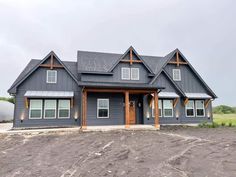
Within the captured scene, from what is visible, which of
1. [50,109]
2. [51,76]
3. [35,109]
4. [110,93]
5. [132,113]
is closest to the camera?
[35,109]

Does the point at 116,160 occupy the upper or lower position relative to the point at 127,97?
lower

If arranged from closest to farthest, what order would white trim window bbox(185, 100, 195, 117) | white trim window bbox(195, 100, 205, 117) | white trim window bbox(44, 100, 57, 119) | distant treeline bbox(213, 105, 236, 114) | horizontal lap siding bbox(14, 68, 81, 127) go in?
horizontal lap siding bbox(14, 68, 81, 127) → white trim window bbox(44, 100, 57, 119) → white trim window bbox(185, 100, 195, 117) → white trim window bbox(195, 100, 205, 117) → distant treeline bbox(213, 105, 236, 114)

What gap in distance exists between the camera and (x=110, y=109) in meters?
15.2

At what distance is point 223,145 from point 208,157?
2.54 m

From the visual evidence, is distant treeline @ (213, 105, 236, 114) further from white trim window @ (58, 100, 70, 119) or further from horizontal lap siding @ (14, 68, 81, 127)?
white trim window @ (58, 100, 70, 119)

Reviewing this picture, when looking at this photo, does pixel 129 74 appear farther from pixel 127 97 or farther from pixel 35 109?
pixel 35 109

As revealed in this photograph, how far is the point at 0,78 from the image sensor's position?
43.0m

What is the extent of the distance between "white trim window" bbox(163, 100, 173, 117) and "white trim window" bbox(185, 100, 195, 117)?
67.7 inches

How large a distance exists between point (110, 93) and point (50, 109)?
5.39 metres

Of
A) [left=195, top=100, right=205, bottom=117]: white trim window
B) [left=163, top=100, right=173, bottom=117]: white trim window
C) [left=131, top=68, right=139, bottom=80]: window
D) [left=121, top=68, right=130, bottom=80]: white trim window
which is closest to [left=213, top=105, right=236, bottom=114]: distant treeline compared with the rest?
[left=195, top=100, right=205, bottom=117]: white trim window

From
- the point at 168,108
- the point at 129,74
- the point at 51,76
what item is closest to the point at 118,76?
the point at 129,74

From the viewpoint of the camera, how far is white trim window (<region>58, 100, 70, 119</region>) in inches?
579

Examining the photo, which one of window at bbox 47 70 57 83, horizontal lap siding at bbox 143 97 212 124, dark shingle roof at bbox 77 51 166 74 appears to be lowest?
horizontal lap siding at bbox 143 97 212 124

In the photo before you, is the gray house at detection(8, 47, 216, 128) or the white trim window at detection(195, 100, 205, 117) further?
the white trim window at detection(195, 100, 205, 117)
